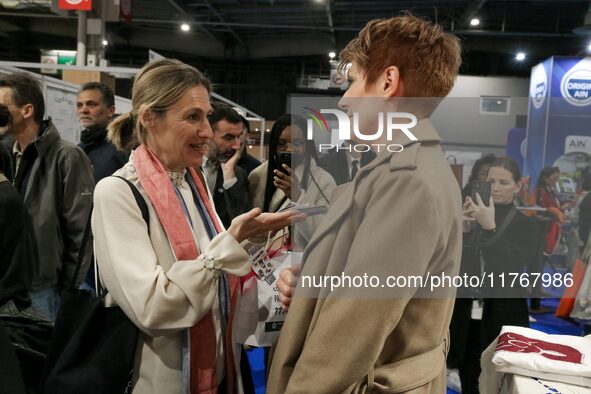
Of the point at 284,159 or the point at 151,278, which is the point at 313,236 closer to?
the point at 151,278

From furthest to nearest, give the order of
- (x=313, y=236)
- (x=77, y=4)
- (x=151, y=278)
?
(x=77, y=4), (x=151, y=278), (x=313, y=236)

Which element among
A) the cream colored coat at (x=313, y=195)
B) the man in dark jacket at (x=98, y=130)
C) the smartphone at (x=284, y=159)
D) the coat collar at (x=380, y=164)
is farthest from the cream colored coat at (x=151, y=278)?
the man in dark jacket at (x=98, y=130)

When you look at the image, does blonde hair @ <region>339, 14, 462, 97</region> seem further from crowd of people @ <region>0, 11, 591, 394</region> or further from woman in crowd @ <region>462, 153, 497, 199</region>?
woman in crowd @ <region>462, 153, 497, 199</region>

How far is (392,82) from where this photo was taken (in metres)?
1.06

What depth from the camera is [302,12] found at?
1154 cm

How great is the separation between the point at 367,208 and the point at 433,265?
0.19 m

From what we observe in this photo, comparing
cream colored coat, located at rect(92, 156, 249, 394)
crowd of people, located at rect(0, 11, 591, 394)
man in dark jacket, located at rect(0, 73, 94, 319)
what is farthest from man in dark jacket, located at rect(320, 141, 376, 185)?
man in dark jacket, located at rect(0, 73, 94, 319)

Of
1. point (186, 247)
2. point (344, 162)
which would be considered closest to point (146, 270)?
point (186, 247)

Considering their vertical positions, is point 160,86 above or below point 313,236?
above

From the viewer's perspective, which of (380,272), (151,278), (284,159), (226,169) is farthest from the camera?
(226,169)

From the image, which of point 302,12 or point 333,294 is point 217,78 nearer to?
point 302,12

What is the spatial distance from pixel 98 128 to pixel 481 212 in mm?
2795

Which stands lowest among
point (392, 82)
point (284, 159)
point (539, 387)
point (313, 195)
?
point (539, 387)

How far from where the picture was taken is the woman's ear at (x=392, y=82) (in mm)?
1061
